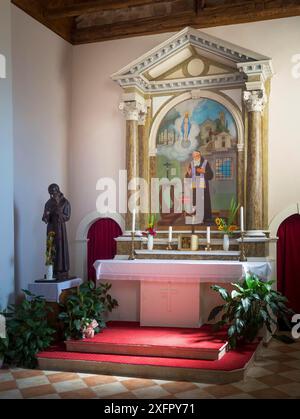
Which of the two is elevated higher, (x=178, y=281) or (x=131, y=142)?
(x=131, y=142)

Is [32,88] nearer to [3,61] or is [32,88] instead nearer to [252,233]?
[3,61]

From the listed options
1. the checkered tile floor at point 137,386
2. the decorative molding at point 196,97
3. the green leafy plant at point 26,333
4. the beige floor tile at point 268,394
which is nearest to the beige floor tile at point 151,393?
the checkered tile floor at point 137,386

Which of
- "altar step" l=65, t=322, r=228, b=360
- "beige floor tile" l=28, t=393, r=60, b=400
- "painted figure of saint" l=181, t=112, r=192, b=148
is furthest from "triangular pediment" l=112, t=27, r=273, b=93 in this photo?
"beige floor tile" l=28, t=393, r=60, b=400

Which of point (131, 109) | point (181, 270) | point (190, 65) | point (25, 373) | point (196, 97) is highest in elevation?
point (190, 65)

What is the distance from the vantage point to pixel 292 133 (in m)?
8.57

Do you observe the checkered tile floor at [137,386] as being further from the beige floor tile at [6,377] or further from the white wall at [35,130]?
the white wall at [35,130]

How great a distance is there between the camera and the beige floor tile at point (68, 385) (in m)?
5.60

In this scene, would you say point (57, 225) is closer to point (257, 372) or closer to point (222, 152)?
point (222, 152)

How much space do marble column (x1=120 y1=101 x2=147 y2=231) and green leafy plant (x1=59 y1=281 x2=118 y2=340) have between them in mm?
1593

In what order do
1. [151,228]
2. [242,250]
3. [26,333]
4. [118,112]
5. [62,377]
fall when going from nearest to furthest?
[62,377] < [26,333] < [242,250] < [151,228] < [118,112]

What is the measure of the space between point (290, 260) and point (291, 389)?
3429 millimetres

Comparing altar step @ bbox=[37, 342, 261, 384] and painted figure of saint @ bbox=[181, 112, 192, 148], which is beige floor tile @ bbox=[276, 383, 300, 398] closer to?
altar step @ bbox=[37, 342, 261, 384]

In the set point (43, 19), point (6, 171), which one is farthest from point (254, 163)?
point (43, 19)

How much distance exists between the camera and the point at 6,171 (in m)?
7.18
